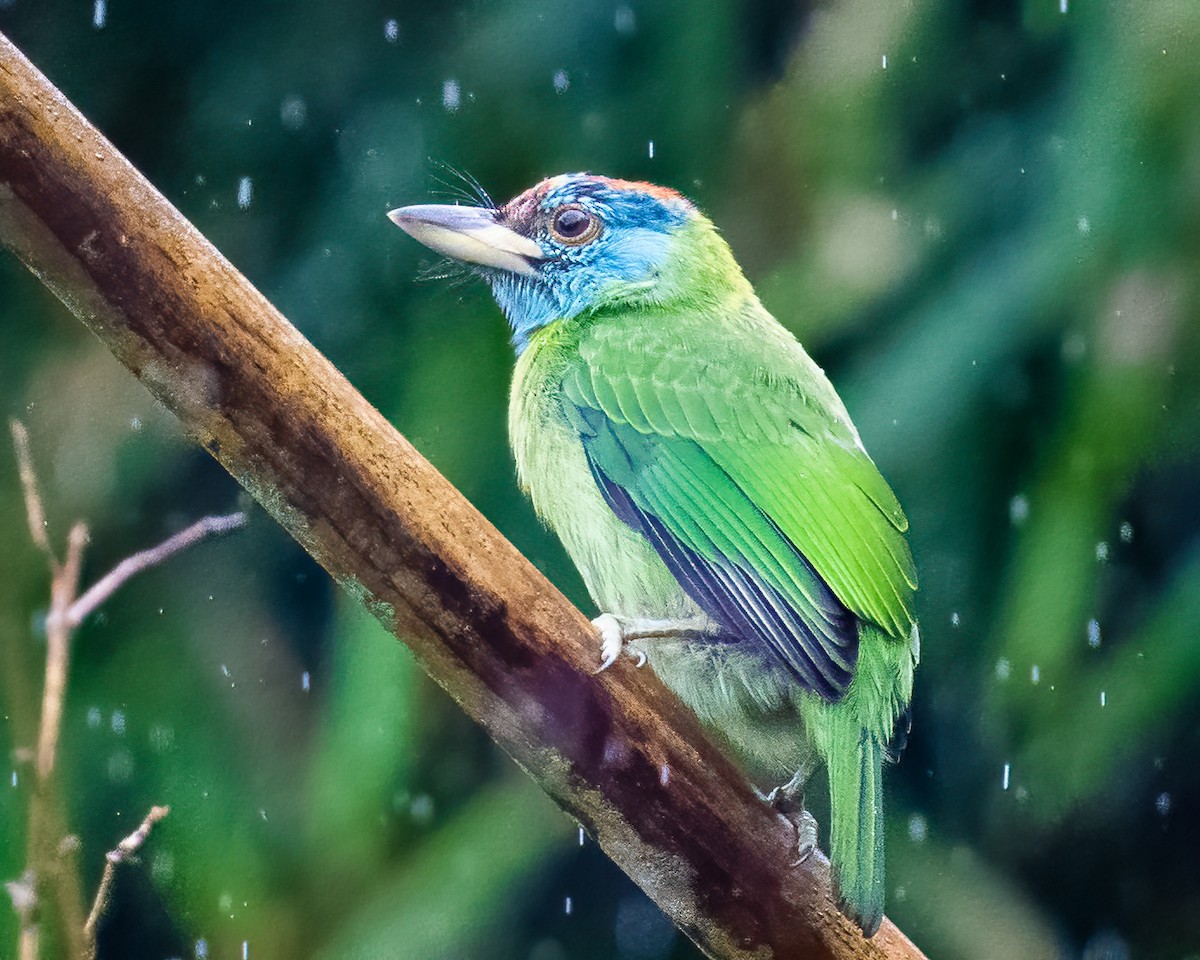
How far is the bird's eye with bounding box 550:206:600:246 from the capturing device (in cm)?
194

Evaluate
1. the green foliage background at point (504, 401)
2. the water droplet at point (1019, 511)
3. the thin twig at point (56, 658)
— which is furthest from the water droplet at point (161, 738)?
the water droplet at point (1019, 511)

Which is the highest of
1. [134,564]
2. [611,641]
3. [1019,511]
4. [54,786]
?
[134,564]

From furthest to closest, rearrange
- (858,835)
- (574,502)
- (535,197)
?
(535,197), (574,502), (858,835)

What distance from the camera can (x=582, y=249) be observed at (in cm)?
194

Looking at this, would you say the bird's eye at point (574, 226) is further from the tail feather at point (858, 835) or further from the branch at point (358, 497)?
the tail feather at point (858, 835)

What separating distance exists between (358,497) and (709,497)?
49cm

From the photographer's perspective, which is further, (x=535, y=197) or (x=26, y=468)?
(x=535, y=197)

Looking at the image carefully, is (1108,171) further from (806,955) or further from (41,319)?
(41,319)

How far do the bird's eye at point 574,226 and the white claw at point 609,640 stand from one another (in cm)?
64

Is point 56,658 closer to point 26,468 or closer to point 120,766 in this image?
point 26,468

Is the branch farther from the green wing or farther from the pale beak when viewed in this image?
the pale beak

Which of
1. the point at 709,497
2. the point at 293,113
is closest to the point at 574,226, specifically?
the point at 709,497

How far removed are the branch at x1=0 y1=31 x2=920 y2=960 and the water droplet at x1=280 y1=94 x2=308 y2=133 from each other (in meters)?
0.96

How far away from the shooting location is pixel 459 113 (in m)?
2.28
